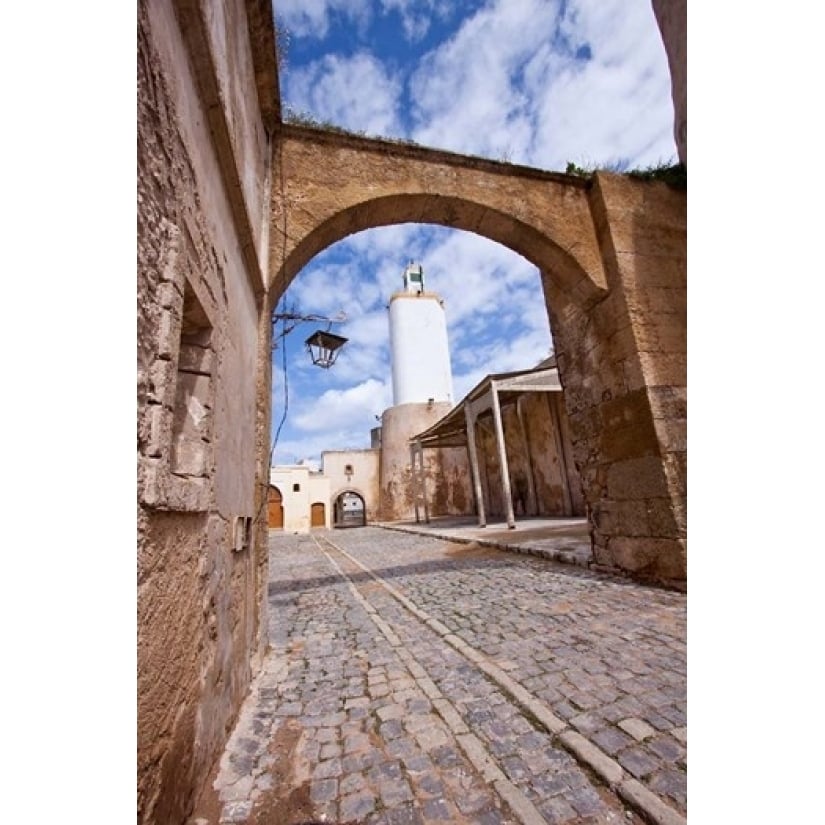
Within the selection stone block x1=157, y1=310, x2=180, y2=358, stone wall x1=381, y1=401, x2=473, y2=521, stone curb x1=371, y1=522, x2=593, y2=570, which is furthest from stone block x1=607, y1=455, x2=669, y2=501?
stone wall x1=381, y1=401, x2=473, y2=521

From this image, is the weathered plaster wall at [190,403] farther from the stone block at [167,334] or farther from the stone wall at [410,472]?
the stone wall at [410,472]

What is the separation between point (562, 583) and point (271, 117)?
5.91 metres

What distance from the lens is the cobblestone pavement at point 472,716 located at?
172 cm

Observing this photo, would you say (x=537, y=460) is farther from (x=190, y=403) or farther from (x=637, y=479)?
(x=190, y=403)

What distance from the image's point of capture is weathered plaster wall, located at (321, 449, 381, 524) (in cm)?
2481

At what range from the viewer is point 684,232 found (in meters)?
5.48

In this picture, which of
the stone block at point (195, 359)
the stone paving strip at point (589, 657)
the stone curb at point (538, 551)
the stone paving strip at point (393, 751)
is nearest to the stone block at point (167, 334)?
the stone block at point (195, 359)

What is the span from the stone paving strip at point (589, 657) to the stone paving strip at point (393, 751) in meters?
0.13

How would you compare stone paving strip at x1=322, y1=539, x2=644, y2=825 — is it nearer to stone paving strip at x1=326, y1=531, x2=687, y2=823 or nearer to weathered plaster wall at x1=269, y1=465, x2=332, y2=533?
stone paving strip at x1=326, y1=531, x2=687, y2=823

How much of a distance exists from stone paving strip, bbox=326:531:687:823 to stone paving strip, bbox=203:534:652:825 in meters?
0.13

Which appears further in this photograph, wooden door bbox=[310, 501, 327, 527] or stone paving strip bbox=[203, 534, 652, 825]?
wooden door bbox=[310, 501, 327, 527]

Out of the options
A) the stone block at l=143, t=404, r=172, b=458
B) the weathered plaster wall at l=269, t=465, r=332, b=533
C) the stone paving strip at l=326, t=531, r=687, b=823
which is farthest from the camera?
the weathered plaster wall at l=269, t=465, r=332, b=533
